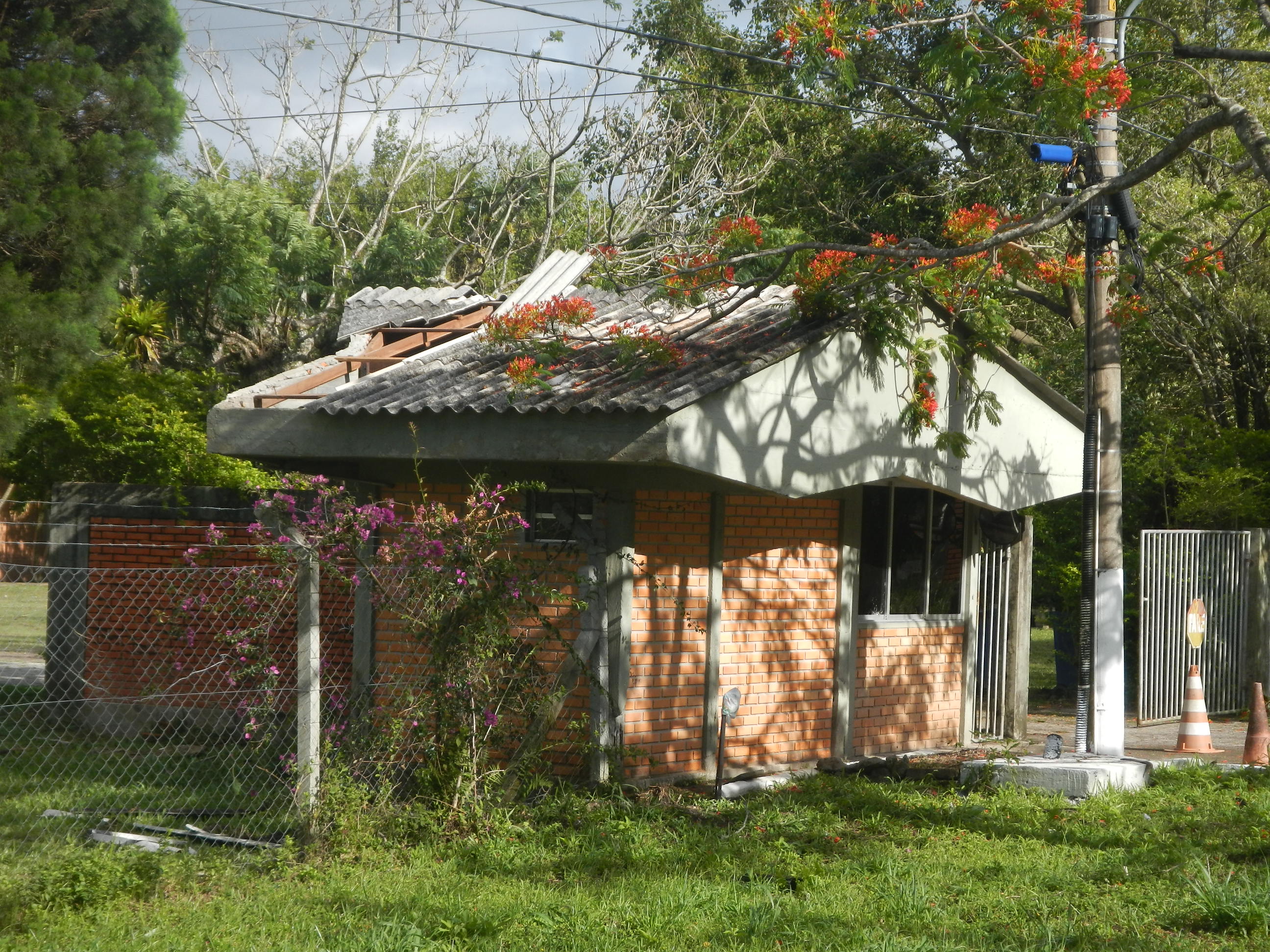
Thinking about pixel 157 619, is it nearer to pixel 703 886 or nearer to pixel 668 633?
pixel 668 633

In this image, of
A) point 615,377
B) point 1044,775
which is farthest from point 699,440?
point 1044,775

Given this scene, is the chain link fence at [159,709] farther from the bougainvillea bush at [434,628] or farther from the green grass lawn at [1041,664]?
the green grass lawn at [1041,664]

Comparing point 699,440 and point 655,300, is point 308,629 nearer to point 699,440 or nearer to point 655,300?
point 699,440

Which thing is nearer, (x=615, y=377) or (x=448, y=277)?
(x=615, y=377)

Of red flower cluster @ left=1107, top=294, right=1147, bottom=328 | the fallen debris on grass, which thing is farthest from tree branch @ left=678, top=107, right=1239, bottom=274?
the fallen debris on grass

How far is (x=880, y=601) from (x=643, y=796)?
350 cm

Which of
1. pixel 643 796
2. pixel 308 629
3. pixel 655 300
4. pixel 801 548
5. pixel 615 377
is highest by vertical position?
pixel 655 300

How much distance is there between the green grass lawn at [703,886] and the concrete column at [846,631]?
84.0 inches

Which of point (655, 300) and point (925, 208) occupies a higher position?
point (925, 208)

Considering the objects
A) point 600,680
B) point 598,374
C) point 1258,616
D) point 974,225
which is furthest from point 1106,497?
point 1258,616

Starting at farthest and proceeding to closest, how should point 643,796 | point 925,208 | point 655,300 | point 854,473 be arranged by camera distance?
1. point 925,208
2. point 655,300
3. point 854,473
4. point 643,796

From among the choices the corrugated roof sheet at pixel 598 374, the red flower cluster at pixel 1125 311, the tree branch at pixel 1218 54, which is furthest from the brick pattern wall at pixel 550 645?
the tree branch at pixel 1218 54

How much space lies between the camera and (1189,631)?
12.5m

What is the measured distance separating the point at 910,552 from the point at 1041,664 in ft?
41.1
